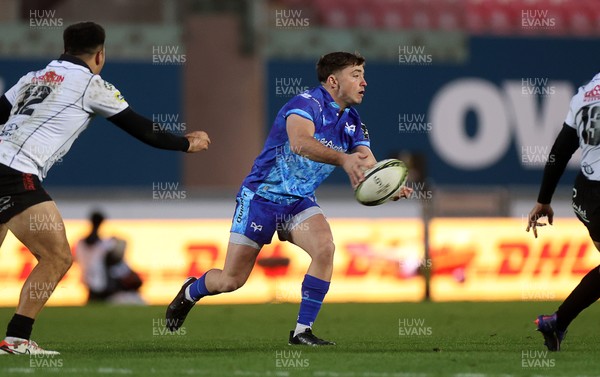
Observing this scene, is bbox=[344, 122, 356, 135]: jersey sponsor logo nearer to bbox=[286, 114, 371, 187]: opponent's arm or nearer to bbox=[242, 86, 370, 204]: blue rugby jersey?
bbox=[242, 86, 370, 204]: blue rugby jersey

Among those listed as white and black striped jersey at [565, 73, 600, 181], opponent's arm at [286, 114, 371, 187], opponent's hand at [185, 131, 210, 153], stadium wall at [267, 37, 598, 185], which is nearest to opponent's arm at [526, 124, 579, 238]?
white and black striped jersey at [565, 73, 600, 181]

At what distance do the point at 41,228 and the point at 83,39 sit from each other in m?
1.28

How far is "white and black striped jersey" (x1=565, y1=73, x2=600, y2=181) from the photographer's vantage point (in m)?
7.76

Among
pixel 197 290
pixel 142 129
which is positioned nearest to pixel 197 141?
pixel 142 129

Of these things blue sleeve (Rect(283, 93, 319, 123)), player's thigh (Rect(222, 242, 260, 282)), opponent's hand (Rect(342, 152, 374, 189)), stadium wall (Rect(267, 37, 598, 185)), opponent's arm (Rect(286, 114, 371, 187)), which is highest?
stadium wall (Rect(267, 37, 598, 185))

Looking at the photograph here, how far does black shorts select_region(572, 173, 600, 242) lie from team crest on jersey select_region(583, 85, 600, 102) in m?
0.50

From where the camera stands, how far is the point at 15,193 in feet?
25.3

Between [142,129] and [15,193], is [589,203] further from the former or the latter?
[15,193]

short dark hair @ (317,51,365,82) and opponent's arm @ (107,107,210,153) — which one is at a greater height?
short dark hair @ (317,51,365,82)

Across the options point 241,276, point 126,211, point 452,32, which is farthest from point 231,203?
point 241,276

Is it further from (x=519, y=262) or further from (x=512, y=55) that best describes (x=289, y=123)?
(x=512, y=55)

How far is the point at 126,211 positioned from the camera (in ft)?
55.9

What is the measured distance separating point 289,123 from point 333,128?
0.54 meters

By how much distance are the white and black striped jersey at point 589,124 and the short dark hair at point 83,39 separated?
3.18m
